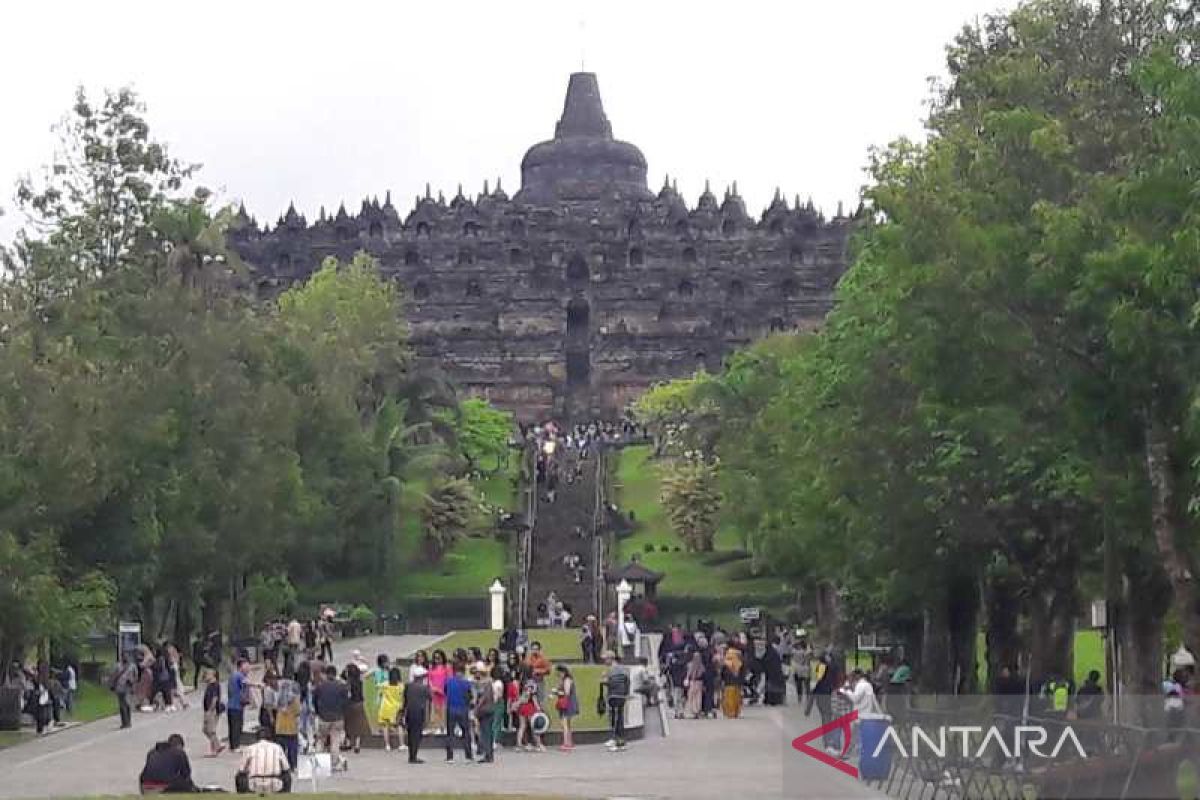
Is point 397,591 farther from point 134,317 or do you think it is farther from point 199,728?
point 199,728

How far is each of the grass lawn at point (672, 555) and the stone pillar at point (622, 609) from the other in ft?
24.9

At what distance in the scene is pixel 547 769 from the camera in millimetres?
27344

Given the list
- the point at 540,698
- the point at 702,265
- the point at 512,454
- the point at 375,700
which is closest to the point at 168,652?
the point at 375,700

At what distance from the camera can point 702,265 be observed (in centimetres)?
12081

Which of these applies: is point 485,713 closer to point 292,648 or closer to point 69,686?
point 69,686

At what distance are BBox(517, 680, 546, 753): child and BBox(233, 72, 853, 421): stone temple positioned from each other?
81.0m

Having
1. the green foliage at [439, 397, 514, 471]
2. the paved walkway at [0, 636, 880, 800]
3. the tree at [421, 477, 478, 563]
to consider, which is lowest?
the paved walkway at [0, 636, 880, 800]

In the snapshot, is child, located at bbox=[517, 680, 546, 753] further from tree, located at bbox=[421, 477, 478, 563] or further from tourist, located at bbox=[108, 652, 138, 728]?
tree, located at bbox=[421, 477, 478, 563]

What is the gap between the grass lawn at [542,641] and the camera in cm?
4766

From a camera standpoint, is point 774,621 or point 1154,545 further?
point 774,621

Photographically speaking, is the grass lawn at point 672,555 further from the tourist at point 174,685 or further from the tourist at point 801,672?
the tourist at point 174,685

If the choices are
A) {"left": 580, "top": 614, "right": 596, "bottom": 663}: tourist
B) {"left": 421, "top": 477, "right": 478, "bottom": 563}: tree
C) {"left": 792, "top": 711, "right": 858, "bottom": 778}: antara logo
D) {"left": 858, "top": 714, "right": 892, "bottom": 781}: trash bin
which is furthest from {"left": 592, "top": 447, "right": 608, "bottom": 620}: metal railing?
{"left": 858, "top": 714, "right": 892, "bottom": 781}: trash bin

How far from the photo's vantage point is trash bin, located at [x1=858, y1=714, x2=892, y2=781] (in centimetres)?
2361

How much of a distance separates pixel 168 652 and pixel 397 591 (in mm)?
→ 26821
